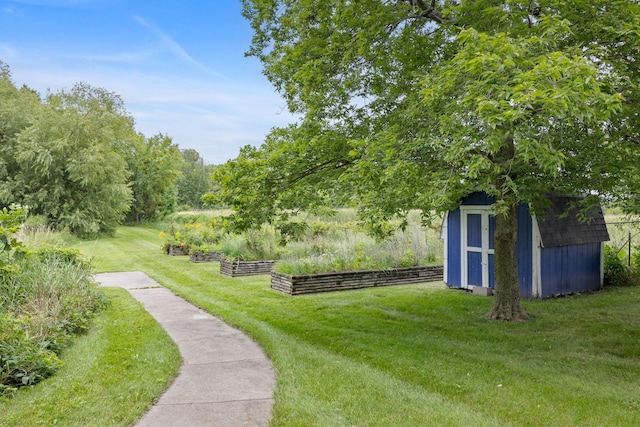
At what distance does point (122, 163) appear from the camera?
27141mm

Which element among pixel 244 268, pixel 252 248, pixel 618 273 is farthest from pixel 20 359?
pixel 618 273

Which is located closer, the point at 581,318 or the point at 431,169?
the point at 431,169

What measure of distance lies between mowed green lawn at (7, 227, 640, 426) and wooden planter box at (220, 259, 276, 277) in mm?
2221

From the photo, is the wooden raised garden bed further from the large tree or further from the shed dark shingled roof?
the shed dark shingled roof

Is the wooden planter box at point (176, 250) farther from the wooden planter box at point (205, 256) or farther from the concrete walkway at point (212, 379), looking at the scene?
the concrete walkway at point (212, 379)

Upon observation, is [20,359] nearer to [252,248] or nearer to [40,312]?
[40,312]

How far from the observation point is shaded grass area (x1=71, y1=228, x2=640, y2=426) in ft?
12.2

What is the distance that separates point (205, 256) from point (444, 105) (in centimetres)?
1157

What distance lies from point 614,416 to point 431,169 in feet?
9.44

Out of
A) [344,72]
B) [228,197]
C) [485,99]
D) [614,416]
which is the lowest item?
[614,416]

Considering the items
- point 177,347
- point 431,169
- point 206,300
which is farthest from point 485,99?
point 206,300

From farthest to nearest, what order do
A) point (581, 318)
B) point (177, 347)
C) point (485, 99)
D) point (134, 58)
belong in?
point (134, 58) < point (581, 318) < point (177, 347) < point (485, 99)

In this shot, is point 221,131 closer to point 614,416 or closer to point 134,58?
point 134,58

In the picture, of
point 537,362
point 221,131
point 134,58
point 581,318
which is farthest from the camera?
point 221,131
